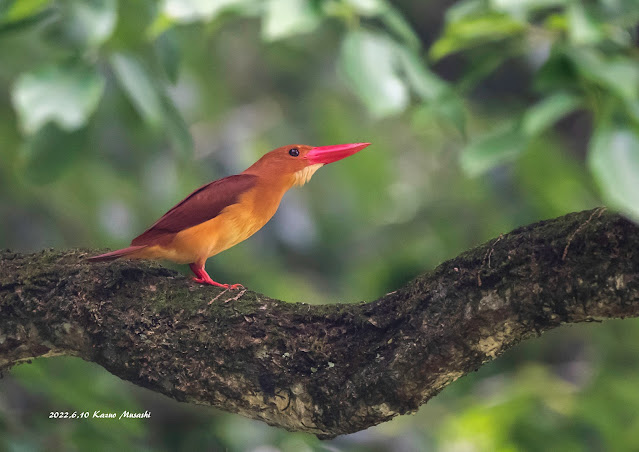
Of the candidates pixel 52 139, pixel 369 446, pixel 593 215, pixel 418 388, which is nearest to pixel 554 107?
pixel 593 215

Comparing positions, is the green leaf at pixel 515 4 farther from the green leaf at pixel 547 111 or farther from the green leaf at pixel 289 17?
the green leaf at pixel 289 17

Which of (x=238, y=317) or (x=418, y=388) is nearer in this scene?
(x=418, y=388)

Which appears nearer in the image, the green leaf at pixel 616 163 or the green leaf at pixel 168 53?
the green leaf at pixel 616 163

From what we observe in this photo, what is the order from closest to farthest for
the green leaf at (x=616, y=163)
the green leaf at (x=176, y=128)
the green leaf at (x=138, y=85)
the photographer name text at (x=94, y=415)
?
the green leaf at (x=616, y=163)
the green leaf at (x=138, y=85)
the green leaf at (x=176, y=128)
the photographer name text at (x=94, y=415)

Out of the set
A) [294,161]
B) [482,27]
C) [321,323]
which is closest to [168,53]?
[294,161]

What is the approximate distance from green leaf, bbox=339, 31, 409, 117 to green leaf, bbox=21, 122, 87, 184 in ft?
4.79

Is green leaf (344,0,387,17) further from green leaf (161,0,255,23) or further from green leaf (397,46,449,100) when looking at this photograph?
green leaf (161,0,255,23)

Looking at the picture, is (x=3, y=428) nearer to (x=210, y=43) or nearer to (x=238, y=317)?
(x=238, y=317)

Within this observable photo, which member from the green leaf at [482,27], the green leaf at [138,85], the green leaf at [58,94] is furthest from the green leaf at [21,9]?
the green leaf at [482,27]

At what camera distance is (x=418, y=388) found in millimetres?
2344

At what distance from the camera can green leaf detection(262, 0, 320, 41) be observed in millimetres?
3127

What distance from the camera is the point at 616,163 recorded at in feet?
8.85

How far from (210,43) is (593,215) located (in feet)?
18.0

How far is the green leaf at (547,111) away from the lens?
3.23m
